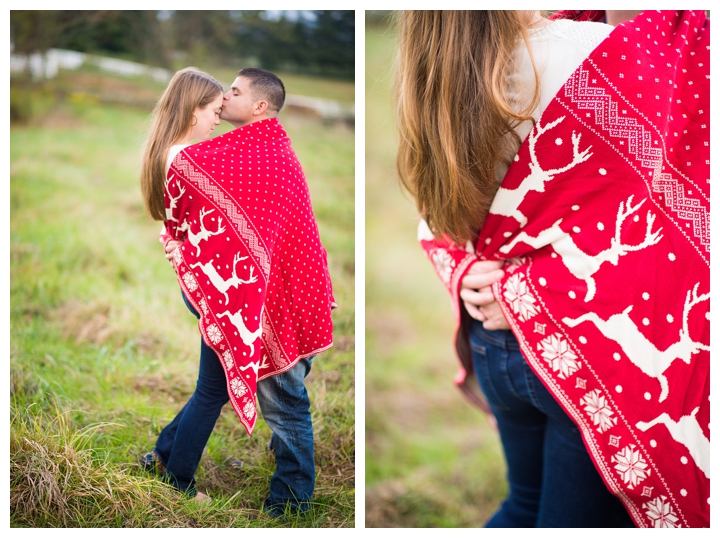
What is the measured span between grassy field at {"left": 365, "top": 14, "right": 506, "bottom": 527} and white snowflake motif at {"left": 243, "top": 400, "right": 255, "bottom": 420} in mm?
1024

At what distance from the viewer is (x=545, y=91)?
3.37 feet

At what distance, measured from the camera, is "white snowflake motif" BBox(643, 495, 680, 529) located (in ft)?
3.57

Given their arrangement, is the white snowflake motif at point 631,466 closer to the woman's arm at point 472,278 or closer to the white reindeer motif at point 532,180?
the woman's arm at point 472,278

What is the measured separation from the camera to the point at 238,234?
1.08 m

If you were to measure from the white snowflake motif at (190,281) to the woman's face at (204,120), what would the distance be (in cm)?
27

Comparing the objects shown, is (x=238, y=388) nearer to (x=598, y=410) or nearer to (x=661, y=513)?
(x=598, y=410)

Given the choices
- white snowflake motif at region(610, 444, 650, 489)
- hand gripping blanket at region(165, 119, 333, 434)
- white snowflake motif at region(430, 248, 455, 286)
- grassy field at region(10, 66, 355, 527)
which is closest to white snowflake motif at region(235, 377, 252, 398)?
hand gripping blanket at region(165, 119, 333, 434)

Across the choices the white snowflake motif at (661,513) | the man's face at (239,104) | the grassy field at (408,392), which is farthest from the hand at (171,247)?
the white snowflake motif at (661,513)

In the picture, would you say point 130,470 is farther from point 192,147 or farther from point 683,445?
point 683,445

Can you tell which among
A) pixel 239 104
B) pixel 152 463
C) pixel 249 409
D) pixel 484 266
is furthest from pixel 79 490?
pixel 484 266

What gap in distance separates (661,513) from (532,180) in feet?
2.29

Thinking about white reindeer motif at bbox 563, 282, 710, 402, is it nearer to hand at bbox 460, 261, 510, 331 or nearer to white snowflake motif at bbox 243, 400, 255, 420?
hand at bbox 460, 261, 510, 331

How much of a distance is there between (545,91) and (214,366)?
0.83 metres

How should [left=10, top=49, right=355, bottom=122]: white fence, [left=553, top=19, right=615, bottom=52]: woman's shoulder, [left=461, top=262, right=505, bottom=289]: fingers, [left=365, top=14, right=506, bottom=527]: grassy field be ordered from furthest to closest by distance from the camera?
1. [left=365, top=14, right=506, bottom=527]: grassy field
2. [left=10, top=49, right=355, bottom=122]: white fence
3. [left=461, top=262, right=505, bottom=289]: fingers
4. [left=553, top=19, right=615, bottom=52]: woman's shoulder
